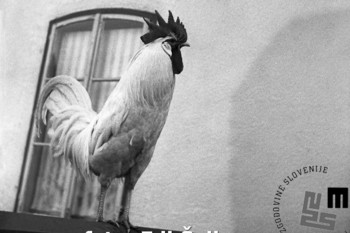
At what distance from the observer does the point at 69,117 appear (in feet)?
7.54

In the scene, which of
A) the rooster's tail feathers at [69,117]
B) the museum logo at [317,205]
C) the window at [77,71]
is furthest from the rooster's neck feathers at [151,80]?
the museum logo at [317,205]

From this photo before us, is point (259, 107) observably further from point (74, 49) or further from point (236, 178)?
point (74, 49)

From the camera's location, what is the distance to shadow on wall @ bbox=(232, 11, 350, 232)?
2.38m

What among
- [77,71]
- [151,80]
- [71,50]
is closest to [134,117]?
[151,80]

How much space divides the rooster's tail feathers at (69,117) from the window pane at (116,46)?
0.54m

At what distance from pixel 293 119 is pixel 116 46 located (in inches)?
45.9

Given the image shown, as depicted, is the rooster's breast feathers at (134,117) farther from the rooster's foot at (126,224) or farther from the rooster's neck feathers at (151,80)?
the rooster's foot at (126,224)

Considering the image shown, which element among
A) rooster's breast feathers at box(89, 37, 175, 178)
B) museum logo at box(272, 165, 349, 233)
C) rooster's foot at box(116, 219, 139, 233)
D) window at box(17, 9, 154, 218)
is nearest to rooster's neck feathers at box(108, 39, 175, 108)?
rooster's breast feathers at box(89, 37, 175, 178)

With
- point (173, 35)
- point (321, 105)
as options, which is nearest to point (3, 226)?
point (173, 35)

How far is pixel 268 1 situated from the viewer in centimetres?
258

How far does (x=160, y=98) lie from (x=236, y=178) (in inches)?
26.9

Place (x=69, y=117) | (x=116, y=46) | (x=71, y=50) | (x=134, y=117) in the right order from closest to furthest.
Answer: (x=134, y=117) → (x=69, y=117) → (x=116, y=46) → (x=71, y=50)

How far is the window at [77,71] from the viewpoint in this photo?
2.77 meters

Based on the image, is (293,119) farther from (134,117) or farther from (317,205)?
(134,117)
